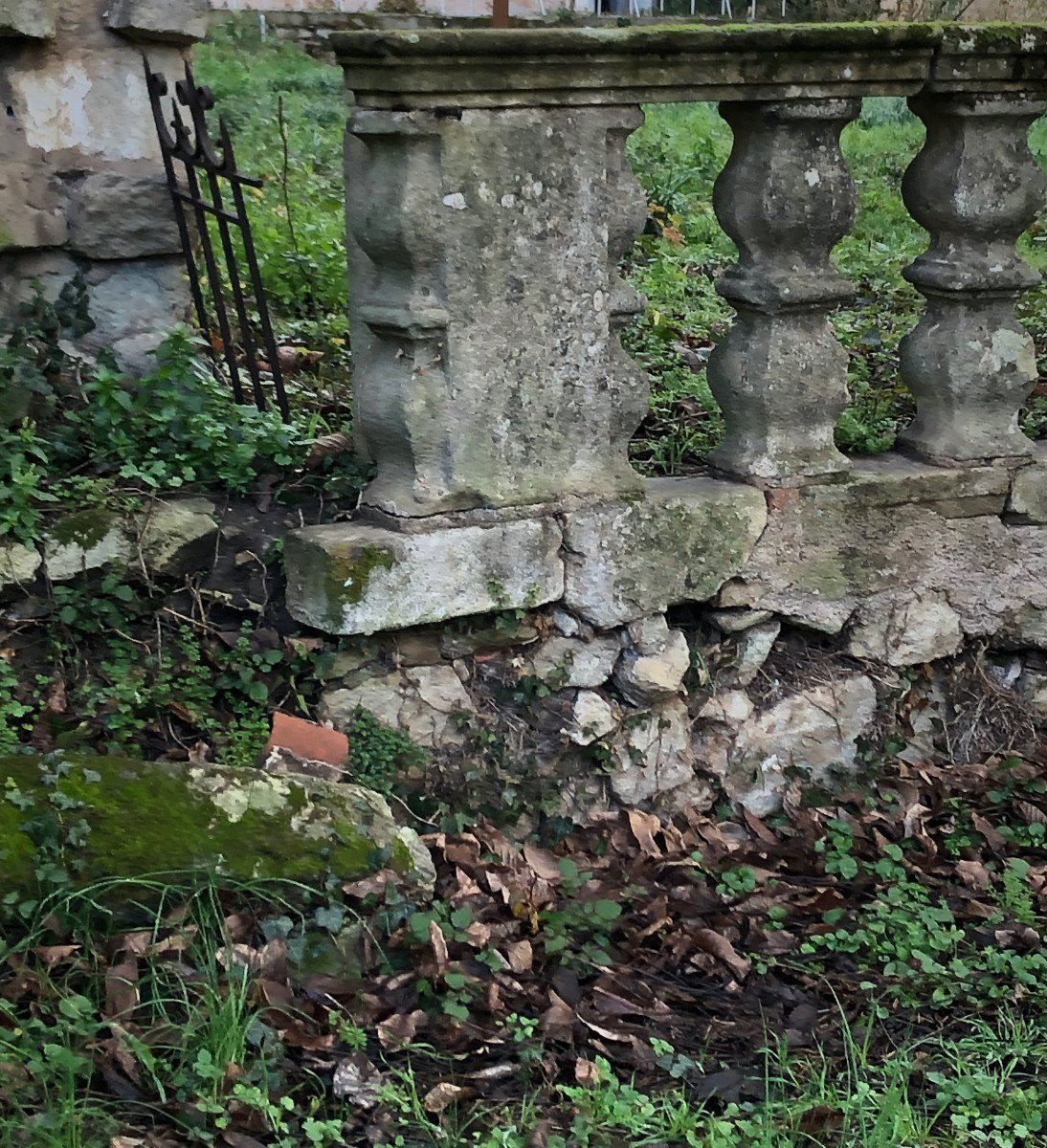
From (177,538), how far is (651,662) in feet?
3.79

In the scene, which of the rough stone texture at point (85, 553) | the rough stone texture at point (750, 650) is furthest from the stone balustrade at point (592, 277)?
the rough stone texture at point (85, 553)

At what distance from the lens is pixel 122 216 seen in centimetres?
376

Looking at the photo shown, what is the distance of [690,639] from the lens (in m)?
3.41

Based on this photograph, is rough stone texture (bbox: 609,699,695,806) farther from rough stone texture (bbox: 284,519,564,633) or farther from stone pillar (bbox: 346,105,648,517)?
stone pillar (bbox: 346,105,648,517)

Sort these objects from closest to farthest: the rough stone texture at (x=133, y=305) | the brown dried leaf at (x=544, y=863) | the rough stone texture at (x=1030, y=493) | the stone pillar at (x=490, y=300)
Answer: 1. the stone pillar at (x=490, y=300)
2. the brown dried leaf at (x=544, y=863)
3. the rough stone texture at (x=1030, y=493)
4. the rough stone texture at (x=133, y=305)

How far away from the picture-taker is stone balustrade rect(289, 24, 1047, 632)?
2.79 metres

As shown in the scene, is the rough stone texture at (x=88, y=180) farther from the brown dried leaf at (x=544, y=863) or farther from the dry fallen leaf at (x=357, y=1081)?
the dry fallen leaf at (x=357, y=1081)

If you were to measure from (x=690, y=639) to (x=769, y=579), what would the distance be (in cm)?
25

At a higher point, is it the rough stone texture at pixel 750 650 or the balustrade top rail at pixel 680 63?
the balustrade top rail at pixel 680 63

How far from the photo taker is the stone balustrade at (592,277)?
9.16 ft

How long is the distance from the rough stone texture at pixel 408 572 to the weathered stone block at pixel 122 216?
1.30 m

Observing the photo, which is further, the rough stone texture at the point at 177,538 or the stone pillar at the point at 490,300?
the rough stone texture at the point at 177,538

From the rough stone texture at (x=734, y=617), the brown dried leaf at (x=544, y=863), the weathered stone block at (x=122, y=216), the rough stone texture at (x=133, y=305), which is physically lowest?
the brown dried leaf at (x=544, y=863)

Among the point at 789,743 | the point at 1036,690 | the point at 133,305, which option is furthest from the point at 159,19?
the point at 1036,690
